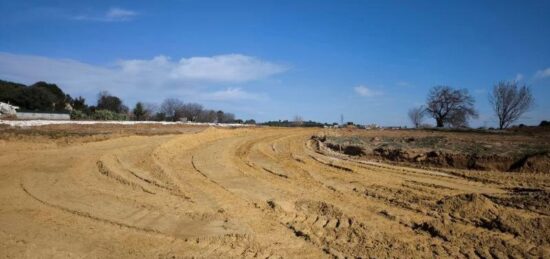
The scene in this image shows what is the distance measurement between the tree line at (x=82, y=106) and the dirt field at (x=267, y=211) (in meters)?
47.9

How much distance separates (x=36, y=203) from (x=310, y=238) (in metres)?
5.72

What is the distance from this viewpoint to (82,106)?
249ft

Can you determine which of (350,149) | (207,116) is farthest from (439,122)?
(350,149)

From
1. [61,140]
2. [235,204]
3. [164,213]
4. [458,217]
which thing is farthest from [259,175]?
[61,140]

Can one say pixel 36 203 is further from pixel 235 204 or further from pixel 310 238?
pixel 310 238

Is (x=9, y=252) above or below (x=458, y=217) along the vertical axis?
below

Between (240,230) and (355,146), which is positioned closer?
(240,230)

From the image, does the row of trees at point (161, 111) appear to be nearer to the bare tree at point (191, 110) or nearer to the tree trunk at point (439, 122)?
the bare tree at point (191, 110)

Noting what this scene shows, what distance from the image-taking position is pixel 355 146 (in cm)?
1911

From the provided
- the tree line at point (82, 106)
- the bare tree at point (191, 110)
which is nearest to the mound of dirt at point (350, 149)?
the tree line at point (82, 106)

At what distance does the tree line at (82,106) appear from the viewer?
201ft

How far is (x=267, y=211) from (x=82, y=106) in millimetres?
76141

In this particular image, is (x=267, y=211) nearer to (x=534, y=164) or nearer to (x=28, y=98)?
(x=534, y=164)

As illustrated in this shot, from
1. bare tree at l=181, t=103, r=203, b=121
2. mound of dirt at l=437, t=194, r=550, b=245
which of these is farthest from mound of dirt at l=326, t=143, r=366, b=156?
bare tree at l=181, t=103, r=203, b=121
